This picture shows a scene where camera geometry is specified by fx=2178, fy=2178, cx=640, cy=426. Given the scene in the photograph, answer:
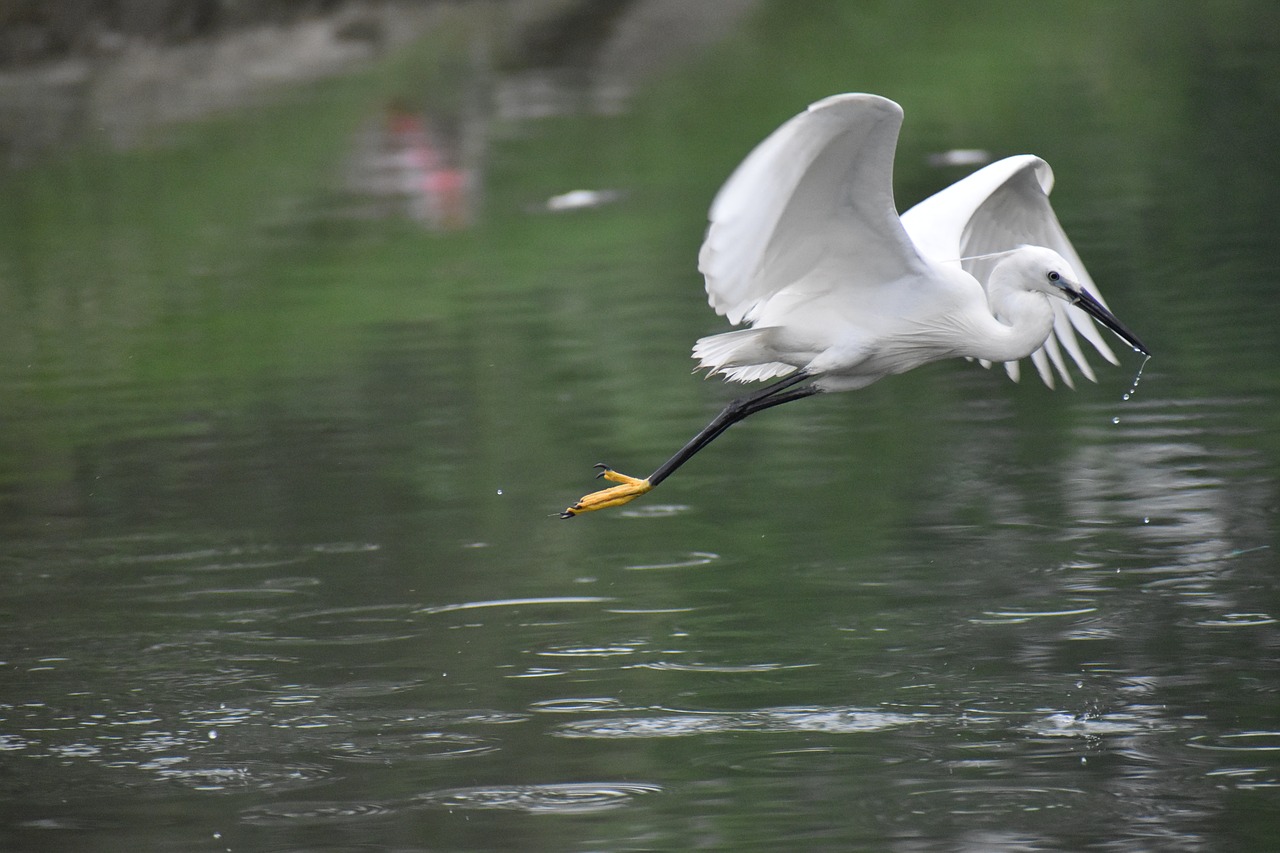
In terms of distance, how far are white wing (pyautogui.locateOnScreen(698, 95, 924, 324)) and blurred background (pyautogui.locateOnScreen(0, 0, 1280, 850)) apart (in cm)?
120

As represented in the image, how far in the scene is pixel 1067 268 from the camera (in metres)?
7.47

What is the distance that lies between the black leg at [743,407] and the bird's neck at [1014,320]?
78 cm

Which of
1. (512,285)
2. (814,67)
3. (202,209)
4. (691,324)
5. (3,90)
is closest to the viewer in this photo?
(691,324)

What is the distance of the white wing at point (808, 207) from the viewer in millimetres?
6414

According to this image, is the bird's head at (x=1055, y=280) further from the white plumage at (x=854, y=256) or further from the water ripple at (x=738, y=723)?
the water ripple at (x=738, y=723)

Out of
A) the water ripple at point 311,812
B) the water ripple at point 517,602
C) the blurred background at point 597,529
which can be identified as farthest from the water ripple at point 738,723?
the water ripple at point 517,602

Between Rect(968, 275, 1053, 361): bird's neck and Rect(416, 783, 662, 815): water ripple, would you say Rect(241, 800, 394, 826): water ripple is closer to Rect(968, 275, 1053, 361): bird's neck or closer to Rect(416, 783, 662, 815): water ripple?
Rect(416, 783, 662, 815): water ripple

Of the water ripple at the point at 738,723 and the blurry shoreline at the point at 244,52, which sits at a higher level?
the blurry shoreline at the point at 244,52

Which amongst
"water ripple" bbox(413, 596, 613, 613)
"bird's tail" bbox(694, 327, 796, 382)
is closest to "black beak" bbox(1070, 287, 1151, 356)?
"bird's tail" bbox(694, 327, 796, 382)

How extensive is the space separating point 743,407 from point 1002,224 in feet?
4.37

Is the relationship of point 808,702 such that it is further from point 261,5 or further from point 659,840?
point 261,5

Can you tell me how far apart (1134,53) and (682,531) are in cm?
1580

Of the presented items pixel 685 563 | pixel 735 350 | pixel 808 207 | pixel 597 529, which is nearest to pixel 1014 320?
pixel 808 207

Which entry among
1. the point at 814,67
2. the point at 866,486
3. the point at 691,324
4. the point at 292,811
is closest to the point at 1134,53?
the point at 814,67
